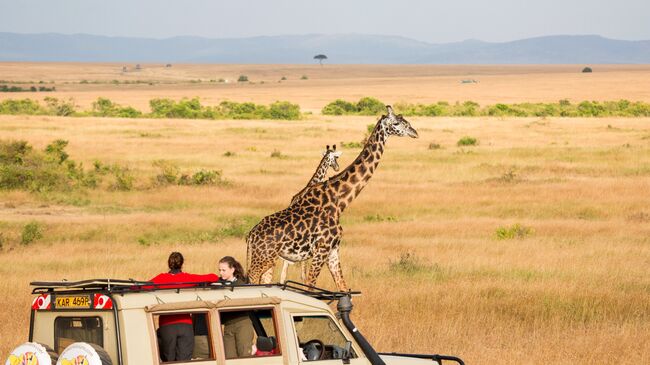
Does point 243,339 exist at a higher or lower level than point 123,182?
higher

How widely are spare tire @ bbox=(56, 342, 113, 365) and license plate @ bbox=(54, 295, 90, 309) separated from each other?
480 millimetres

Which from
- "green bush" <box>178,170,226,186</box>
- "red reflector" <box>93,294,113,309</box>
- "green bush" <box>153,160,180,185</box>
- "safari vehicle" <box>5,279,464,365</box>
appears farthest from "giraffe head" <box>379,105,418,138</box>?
"green bush" <box>153,160,180,185</box>

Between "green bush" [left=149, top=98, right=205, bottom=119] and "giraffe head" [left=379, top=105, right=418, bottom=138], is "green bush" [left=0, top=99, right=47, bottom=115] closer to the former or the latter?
"green bush" [left=149, top=98, right=205, bottom=119]

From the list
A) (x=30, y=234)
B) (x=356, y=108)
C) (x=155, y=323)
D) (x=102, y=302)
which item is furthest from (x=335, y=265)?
(x=356, y=108)

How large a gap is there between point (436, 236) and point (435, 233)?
440 mm

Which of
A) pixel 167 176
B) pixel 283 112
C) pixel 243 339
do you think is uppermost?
pixel 243 339

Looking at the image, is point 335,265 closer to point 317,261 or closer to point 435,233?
point 317,261

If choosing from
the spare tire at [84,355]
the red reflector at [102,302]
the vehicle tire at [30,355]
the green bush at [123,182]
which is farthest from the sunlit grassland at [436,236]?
the spare tire at [84,355]

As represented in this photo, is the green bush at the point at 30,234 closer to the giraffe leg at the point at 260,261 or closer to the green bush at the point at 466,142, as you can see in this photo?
the giraffe leg at the point at 260,261

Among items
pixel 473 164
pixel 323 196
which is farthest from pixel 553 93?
pixel 323 196

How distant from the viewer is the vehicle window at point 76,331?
7867mm

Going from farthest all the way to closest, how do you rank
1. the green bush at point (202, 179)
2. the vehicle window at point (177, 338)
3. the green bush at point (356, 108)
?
the green bush at point (356, 108) → the green bush at point (202, 179) → the vehicle window at point (177, 338)

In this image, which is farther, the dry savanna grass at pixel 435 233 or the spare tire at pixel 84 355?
the dry savanna grass at pixel 435 233

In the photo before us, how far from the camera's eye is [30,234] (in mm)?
24500
